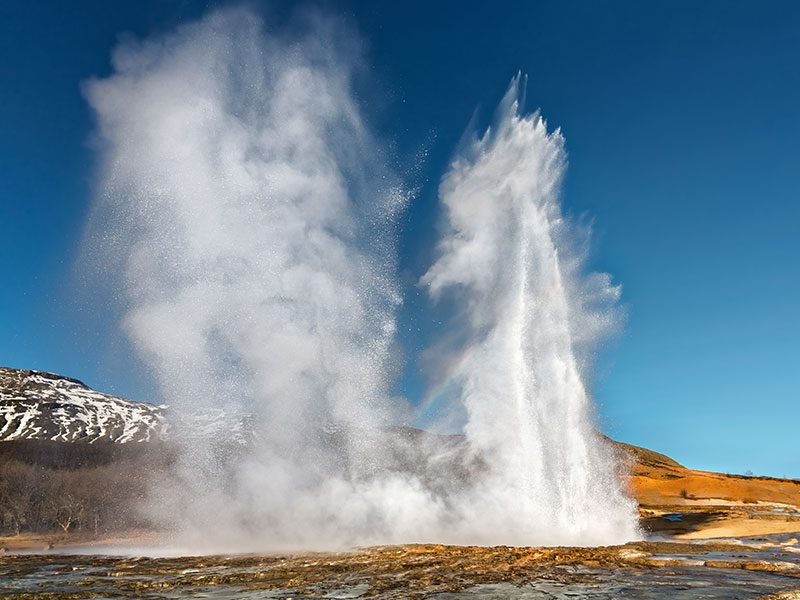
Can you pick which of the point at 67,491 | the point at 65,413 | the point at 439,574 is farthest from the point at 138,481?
the point at 65,413

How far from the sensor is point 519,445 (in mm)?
31000

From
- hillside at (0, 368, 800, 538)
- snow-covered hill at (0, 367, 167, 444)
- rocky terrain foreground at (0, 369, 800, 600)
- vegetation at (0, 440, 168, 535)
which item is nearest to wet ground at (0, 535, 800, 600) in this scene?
rocky terrain foreground at (0, 369, 800, 600)

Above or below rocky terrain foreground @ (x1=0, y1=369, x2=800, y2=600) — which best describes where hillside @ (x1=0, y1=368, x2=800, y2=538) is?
above

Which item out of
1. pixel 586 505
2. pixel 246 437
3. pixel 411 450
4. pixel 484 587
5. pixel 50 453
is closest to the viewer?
pixel 484 587

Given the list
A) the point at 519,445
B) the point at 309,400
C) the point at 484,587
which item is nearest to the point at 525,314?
the point at 519,445

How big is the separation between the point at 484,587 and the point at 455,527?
15718 millimetres

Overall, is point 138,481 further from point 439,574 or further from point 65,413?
point 65,413

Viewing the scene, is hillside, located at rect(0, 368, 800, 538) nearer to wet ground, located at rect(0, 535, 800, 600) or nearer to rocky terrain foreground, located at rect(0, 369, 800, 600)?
rocky terrain foreground, located at rect(0, 369, 800, 600)

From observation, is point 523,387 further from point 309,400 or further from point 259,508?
point 259,508

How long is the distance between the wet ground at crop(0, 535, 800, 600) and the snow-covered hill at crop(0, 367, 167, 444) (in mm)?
94163

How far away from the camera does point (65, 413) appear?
441ft

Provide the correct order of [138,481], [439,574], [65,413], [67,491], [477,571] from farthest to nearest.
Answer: [65,413], [138,481], [67,491], [477,571], [439,574]

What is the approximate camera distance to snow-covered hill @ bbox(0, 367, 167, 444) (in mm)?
116875

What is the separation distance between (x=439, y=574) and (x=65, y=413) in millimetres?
139903
